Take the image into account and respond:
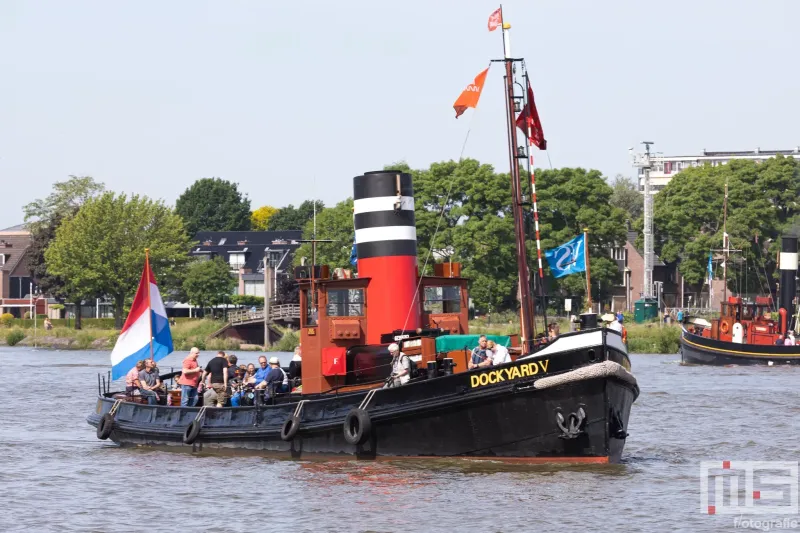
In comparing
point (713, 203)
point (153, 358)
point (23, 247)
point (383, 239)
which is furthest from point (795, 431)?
point (23, 247)

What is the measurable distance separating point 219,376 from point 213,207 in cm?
13762

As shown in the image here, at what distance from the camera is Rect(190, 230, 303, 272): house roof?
138 metres

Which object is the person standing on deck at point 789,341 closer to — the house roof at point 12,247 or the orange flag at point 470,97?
the orange flag at point 470,97

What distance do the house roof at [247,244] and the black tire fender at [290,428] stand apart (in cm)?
10692

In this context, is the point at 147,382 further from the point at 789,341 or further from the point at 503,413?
the point at 789,341

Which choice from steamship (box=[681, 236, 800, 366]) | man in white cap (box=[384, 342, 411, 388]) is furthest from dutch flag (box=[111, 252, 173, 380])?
steamship (box=[681, 236, 800, 366])

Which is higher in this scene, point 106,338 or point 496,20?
point 496,20

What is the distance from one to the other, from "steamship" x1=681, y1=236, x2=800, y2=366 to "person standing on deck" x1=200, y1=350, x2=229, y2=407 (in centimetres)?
3844

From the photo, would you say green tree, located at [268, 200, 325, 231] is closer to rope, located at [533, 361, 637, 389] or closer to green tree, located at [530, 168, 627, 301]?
green tree, located at [530, 168, 627, 301]

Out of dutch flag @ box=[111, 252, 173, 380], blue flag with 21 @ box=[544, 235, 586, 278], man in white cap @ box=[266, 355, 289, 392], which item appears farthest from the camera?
dutch flag @ box=[111, 252, 173, 380]

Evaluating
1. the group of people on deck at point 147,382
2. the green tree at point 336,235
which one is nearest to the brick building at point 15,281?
the green tree at point 336,235

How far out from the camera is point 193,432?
27.2m

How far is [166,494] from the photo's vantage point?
22859 mm

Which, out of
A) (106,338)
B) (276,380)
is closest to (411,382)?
(276,380)
